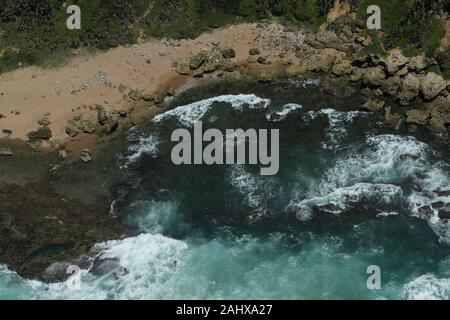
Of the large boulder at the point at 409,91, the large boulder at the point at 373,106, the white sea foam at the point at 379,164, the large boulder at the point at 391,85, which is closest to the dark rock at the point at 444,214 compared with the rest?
the white sea foam at the point at 379,164

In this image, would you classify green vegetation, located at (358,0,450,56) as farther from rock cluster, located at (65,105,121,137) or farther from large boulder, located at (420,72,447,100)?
rock cluster, located at (65,105,121,137)

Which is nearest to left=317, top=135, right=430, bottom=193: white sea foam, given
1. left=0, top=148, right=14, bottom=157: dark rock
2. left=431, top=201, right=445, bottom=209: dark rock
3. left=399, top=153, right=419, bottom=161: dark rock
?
left=399, top=153, right=419, bottom=161: dark rock

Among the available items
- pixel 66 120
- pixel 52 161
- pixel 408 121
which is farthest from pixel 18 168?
pixel 408 121

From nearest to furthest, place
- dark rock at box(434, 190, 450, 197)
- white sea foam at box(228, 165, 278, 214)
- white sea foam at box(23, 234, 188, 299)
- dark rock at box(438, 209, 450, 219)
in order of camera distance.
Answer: white sea foam at box(23, 234, 188, 299) → dark rock at box(438, 209, 450, 219) → dark rock at box(434, 190, 450, 197) → white sea foam at box(228, 165, 278, 214)

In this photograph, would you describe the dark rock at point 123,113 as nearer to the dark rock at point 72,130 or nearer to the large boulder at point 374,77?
the dark rock at point 72,130
